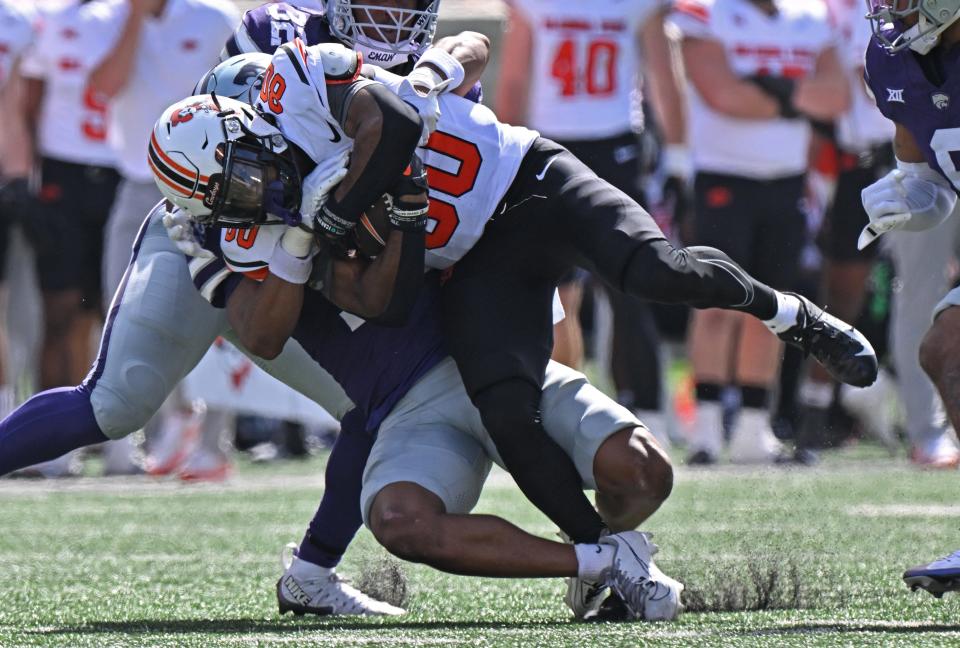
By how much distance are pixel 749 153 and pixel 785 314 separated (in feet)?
11.6

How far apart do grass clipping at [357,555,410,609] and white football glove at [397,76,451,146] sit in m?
1.05

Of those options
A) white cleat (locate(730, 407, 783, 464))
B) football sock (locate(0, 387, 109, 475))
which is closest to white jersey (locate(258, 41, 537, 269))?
football sock (locate(0, 387, 109, 475))

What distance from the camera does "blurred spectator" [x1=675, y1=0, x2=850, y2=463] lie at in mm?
7371

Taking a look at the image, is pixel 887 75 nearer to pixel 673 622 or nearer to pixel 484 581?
pixel 673 622

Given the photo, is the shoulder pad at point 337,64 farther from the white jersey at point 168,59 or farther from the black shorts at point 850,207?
the black shorts at point 850,207

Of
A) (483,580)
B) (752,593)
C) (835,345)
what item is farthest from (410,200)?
(483,580)

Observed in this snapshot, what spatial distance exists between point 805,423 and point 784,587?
4.04 m

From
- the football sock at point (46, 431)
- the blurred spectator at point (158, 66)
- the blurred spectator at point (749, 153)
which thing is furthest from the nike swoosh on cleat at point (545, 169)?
the blurred spectator at point (158, 66)

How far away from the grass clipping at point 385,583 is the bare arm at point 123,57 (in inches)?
141

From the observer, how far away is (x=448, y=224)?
4.11 metres

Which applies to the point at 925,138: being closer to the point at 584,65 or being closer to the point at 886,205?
the point at 886,205

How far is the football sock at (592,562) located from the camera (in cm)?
380

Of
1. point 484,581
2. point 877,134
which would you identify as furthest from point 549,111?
point 484,581

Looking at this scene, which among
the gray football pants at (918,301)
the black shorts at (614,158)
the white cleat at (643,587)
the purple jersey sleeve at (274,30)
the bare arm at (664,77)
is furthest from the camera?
the bare arm at (664,77)
